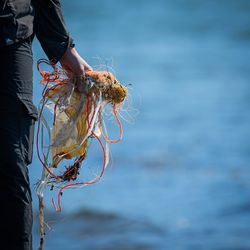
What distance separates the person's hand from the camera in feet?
10.9

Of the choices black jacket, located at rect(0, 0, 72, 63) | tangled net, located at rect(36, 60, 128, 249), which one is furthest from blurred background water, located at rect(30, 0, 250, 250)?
black jacket, located at rect(0, 0, 72, 63)

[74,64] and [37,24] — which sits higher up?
[37,24]

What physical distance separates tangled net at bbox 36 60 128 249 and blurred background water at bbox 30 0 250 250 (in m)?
0.26

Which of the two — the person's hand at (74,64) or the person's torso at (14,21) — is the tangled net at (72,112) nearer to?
the person's hand at (74,64)

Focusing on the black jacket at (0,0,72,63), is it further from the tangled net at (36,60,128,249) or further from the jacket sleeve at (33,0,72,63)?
the tangled net at (36,60,128,249)

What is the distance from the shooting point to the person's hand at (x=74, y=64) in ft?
10.9

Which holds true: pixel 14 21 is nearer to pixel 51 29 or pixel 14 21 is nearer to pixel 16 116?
pixel 51 29

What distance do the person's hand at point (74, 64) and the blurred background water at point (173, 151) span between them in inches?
10.5


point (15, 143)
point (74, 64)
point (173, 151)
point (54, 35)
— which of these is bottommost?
point (173, 151)

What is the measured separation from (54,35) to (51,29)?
30 millimetres

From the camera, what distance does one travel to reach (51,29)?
3.27 metres

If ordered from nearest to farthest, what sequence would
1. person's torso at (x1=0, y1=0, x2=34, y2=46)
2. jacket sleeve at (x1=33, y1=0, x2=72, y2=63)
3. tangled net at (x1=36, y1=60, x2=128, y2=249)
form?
person's torso at (x1=0, y1=0, x2=34, y2=46) → jacket sleeve at (x1=33, y1=0, x2=72, y2=63) → tangled net at (x1=36, y1=60, x2=128, y2=249)

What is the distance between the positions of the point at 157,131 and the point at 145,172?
5.98ft

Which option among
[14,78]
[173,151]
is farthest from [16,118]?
[173,151]
